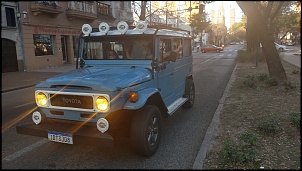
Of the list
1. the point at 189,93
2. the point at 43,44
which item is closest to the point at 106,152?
the point at 189,93

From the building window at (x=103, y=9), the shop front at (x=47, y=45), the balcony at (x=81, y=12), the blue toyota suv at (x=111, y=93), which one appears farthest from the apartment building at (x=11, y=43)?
the blue toyota suv at (x=111, y=93)

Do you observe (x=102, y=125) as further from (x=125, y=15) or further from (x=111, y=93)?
(x=125, y=15)

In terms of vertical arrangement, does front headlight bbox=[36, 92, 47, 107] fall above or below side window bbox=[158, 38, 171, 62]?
below

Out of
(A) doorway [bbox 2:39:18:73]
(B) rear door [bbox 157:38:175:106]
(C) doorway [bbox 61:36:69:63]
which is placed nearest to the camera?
(B) rear door [bbox 157:38:175:106]

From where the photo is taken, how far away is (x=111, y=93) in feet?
11.8

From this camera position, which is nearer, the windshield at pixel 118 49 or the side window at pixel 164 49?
the windshield at pixel 118 49

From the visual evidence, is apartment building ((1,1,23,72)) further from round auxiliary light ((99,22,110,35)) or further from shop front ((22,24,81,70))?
round auxiliary light ((99,22,110,35))

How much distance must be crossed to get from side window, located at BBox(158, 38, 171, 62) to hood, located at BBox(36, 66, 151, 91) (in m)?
0.58

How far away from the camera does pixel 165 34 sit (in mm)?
5176

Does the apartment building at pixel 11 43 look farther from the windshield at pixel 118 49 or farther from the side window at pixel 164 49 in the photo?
the side window at pixel 164 49

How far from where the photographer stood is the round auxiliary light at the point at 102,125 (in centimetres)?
354

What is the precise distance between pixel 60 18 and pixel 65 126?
1963cm

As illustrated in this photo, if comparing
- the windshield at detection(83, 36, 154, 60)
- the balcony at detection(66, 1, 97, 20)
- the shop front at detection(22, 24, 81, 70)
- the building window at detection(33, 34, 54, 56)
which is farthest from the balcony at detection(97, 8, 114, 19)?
the windshield at detection(83, 36, 154, 60)

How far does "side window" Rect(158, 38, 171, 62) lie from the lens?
194 inches
